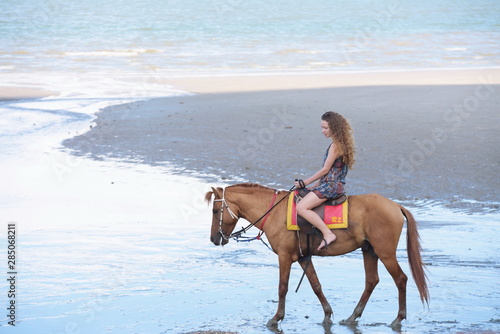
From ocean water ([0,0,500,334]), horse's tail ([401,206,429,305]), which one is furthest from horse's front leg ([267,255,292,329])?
horse's tail ([401,206,429,305])

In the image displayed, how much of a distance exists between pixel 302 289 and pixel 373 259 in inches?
48.6

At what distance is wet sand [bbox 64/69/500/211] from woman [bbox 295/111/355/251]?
5.31 meters

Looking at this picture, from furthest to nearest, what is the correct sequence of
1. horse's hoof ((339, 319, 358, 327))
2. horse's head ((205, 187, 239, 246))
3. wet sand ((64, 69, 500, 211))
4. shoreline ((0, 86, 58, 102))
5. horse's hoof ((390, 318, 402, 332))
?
shoreline ((0, 86, 58, 102)) → wet sand ((64, 69, 500, 211)) → horse's head ((205, 187, 239, 246)) → horse's hoof ((339, 319, 358, 327)) → horse's hoof ((390, 318, 402, 332))

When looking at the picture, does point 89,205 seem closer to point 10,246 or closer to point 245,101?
point 10,246

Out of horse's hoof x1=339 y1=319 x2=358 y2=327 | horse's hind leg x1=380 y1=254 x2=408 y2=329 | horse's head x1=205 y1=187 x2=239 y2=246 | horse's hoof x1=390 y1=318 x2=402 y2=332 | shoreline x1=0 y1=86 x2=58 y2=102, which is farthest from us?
shoreline x1=0 y1=86 x2=58 y2=102

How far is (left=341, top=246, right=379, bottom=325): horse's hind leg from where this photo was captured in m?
7.59

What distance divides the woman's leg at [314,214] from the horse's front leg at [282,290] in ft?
1.28

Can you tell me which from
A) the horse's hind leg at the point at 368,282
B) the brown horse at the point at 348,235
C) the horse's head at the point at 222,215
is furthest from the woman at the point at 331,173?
the horse's head at the point at 222,215

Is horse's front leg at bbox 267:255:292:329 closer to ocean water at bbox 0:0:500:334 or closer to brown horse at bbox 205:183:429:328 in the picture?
brown horse at bbox 205:183:429:328

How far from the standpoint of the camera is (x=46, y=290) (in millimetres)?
8453

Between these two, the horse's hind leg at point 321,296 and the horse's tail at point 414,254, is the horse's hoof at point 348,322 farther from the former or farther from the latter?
the horse's tail at point 414,254

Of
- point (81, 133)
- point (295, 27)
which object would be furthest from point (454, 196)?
point (295, 27)

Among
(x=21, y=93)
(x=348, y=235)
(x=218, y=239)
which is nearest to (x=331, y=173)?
(x=348, y=235)

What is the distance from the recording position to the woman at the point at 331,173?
7524 millimetres
